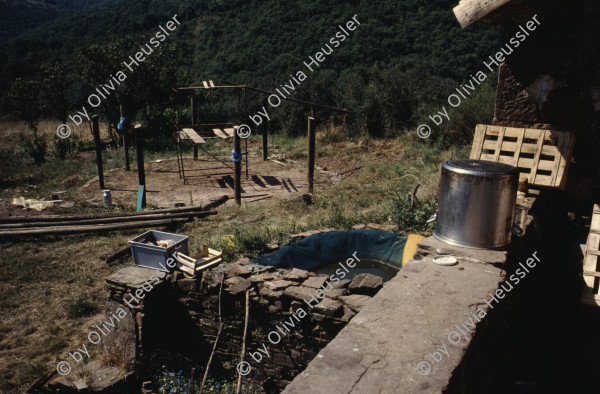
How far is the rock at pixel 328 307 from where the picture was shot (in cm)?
446

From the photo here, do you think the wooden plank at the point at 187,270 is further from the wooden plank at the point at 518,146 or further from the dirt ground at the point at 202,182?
the dirt ground at the point at 202,182

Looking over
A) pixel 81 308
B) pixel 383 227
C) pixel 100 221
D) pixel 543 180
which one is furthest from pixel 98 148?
pixel 543 180

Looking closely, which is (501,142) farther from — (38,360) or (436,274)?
(38,360)

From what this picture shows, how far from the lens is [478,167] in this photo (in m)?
3.46

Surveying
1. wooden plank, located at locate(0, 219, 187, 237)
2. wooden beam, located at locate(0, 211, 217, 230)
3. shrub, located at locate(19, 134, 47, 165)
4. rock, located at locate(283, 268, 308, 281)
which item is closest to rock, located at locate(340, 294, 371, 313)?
rock, located at locate(283, 268, 308, 281)

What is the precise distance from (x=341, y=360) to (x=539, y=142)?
368 cm

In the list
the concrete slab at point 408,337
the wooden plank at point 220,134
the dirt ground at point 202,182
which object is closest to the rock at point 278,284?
the concrete slab at point 408,337

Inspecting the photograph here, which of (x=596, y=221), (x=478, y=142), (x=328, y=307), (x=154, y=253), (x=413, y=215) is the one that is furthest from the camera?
(x=413, y=215)

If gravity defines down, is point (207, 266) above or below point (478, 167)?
below

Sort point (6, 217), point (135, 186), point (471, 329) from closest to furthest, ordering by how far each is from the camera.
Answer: point (471, 329)
point (6, 217)
point (135, 186)

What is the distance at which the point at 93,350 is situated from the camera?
565cm

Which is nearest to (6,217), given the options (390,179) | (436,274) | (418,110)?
(390,179)

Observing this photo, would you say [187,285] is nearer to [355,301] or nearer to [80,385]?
[80,385]

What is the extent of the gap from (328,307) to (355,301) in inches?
11.3
